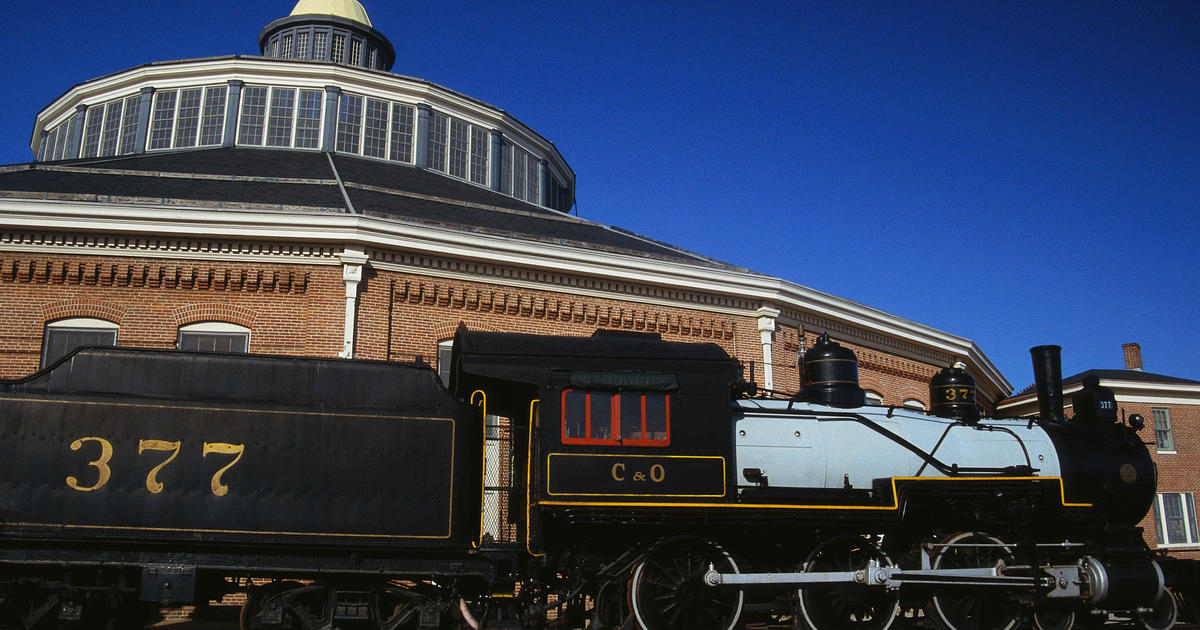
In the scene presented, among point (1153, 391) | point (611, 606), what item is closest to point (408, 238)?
point (611, 606)

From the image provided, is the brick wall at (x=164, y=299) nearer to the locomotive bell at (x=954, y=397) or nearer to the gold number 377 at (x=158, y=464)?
the gold number 377 at (x=158, y=464)

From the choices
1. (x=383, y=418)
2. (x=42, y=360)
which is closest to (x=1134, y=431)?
(x=383, y=418)

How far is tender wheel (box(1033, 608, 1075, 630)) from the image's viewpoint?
9008 mm

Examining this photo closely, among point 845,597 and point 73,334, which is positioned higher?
point 73,334

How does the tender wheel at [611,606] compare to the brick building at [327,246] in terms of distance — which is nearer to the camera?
the tender wheel at [611,606]

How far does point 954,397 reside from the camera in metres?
10.5

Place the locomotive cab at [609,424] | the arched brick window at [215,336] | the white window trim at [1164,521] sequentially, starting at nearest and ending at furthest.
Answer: the locomotive cab at [609,424] < the arched brick window at [215,336] < the white window trim at [1164,521]

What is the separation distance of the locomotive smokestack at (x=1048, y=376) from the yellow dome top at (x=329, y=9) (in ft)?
67.0

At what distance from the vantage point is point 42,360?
12906 millimetres

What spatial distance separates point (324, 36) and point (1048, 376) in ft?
68.3

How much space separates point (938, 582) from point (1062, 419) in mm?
3758

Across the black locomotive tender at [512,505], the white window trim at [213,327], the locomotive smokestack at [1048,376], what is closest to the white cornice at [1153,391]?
the locomotive smokestack at [1048,376]

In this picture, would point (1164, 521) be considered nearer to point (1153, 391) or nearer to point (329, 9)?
point (1153, 391)

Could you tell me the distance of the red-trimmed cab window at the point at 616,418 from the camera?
7.93m
